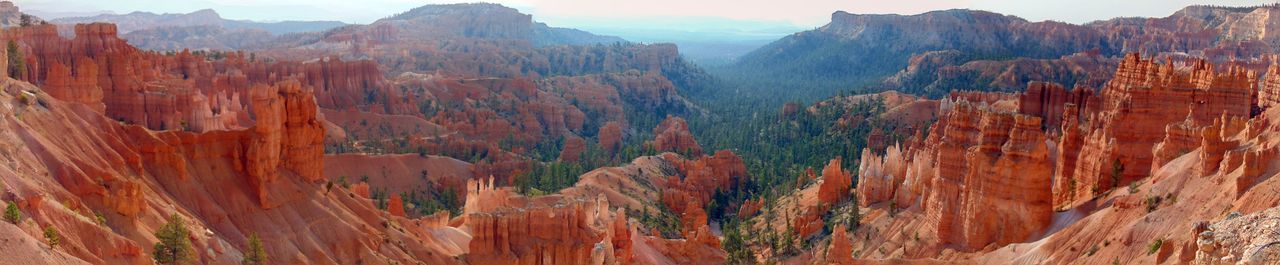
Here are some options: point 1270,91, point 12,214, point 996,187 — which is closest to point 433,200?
point 996,187

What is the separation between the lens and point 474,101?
112125 mm

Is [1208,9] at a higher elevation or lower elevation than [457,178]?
higher

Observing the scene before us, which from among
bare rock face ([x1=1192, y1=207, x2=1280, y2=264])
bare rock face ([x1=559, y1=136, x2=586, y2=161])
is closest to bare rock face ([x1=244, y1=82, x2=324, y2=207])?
bare rock face ([x1=1192, y1=207, x2=1280, y2=264])

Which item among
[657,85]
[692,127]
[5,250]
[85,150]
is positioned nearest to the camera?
[5,250]

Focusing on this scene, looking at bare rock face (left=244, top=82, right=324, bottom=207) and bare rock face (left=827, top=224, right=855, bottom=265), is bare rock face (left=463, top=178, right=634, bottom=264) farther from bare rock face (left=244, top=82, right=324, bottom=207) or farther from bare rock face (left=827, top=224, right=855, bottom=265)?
bare rock face (left=827, top=224, right=855, bottom=265)

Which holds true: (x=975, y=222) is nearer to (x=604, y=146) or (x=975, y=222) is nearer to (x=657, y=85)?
(x=604, y=146)

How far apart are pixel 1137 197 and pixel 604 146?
224 feet

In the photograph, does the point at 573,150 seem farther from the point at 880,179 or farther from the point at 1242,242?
the point at 1242,242

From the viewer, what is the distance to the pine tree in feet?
95.5

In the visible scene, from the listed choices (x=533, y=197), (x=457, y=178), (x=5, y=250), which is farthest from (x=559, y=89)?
(x=5, y=250)

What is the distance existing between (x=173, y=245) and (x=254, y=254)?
8.96 feet

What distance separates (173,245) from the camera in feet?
88.1

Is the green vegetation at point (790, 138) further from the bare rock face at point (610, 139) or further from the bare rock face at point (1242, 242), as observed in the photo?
the bare rock face at point (1242, 242)

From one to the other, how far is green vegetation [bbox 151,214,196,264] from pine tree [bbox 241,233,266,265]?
1993 mm
